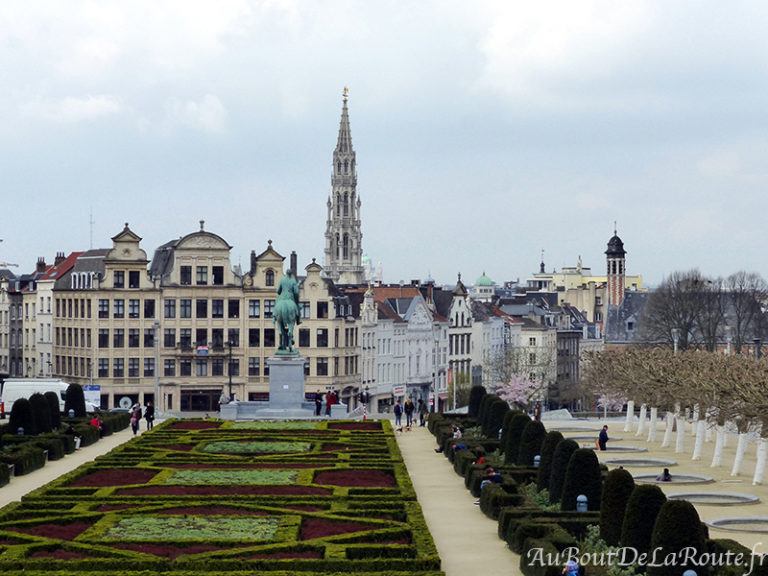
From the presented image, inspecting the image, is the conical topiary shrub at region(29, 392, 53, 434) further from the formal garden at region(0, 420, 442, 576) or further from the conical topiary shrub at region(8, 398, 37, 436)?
the formal garden at region(0, 420, 442, 576)

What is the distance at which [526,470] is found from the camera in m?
50.1

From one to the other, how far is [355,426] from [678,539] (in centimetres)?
4270

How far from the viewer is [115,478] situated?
4875 centimetres

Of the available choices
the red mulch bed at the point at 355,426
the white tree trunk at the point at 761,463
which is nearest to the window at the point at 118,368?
the red mulch bed at the point at 355,426

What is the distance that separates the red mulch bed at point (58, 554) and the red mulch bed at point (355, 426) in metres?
37.1

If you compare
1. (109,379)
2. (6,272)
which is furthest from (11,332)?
(109,379)

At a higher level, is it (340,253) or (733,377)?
(340,253)

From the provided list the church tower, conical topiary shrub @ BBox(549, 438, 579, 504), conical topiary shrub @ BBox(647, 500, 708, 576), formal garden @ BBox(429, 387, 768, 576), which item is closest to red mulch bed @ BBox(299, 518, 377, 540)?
formal garden @ BBox(429, 387, 768, 576)

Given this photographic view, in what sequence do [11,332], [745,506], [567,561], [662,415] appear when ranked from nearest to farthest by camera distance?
1. [567,561]
2. [745,506]
3. [662,415]
4. [11,332]

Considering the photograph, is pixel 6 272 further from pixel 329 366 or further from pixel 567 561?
pixel 567 561

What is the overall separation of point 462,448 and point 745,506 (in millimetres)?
14363

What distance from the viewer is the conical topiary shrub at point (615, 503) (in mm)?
35188

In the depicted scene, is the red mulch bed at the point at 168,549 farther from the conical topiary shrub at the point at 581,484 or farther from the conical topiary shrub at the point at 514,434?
the conical topiary shrub at the point at 514,434

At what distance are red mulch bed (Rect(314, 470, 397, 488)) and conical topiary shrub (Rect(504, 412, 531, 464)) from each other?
266 inches
